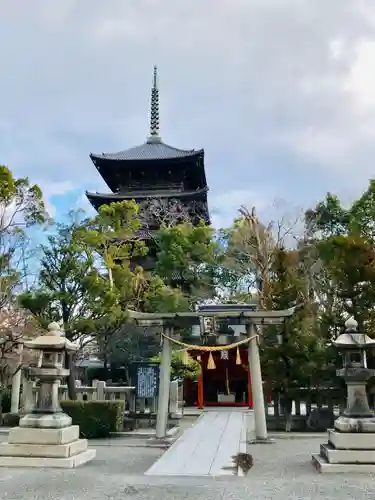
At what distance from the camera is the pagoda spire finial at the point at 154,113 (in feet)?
141

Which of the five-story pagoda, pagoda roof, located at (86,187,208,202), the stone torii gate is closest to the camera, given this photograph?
the stone torii gate

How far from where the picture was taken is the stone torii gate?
Answer: 1259 centimetres

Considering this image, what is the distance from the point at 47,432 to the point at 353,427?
5.30m

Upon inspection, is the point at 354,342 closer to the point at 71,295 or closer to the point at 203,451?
the point at 203,451

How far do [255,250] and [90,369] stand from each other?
463 inches

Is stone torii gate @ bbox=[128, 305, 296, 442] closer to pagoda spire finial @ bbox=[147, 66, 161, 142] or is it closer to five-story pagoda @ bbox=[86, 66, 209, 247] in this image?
five-story pagoda @ bbox=[86, 66, 209, 247]

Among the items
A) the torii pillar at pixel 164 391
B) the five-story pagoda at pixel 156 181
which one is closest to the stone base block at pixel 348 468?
the torii pillar at pixel 164 391

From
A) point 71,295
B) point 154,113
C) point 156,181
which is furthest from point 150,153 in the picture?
point 71,295

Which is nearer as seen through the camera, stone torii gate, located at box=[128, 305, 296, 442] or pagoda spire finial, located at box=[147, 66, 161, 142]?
stone torii gate, located at box=[128, 305, 296, 442]

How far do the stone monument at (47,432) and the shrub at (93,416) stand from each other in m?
3.86

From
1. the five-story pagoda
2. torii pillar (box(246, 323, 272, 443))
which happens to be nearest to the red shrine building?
the five-story pagoda

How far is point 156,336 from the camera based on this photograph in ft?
90.8

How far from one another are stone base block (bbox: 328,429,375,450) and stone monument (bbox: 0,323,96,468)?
14.9 feet

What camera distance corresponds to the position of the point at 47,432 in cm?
891
